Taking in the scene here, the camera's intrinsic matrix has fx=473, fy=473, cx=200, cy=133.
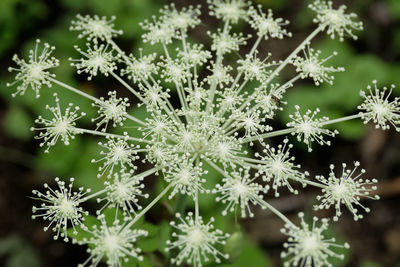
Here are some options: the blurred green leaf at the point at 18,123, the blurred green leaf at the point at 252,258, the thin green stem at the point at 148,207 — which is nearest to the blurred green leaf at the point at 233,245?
the thin green stem at the point at 148,207

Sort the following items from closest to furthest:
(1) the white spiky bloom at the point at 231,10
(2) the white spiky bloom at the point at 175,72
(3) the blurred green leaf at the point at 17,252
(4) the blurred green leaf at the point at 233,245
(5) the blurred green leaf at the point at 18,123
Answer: (4) the blurred green leaf at the point at 233,245 → (2) the white spiky bloom at the point at 175,72 → (1) the white spiky bloom at the point at 231,10 → (3) the blurred green leaf at the point at 17,252 → (5) the blurred green leaf at the point at 18,123

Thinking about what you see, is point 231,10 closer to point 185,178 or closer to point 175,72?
point 175,72

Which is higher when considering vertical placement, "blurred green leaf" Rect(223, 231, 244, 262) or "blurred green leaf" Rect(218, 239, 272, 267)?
"blurred green leaf" Rect(218, 239, 272, 267)

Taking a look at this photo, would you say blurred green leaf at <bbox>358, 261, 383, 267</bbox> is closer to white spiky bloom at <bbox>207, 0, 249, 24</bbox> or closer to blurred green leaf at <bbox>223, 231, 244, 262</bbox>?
blurred green leaf at <bbox>223, 231, 244, 262</bbox>

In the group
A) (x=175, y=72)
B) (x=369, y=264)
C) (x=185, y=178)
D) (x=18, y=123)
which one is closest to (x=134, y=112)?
(x=175, y=72)

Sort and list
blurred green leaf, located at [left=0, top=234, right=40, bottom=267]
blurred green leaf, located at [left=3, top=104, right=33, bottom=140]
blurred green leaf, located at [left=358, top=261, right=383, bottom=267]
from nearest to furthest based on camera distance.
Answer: blurred green leaf, located at [left=0, top=234, right=40, bottom=267], blurred green leaf, located at [left=358, top=261, right=383, bottom=267], blurred green leaf, located at [left=3, top=104, right=33, bottom=140]

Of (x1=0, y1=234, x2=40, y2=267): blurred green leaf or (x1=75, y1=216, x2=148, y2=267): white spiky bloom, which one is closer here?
(x1=75, y1=216, x2=148, y2=267): white spiky bloom

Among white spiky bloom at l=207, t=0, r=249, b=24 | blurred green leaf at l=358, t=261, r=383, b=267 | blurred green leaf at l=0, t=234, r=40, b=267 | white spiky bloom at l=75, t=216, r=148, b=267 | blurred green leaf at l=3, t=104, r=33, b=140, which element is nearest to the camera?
white spiky bloom at l=75, t=216, r=148, b=267

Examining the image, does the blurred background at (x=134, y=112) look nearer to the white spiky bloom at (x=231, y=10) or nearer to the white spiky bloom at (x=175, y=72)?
the white spiky bloom at (x=231, y=10)

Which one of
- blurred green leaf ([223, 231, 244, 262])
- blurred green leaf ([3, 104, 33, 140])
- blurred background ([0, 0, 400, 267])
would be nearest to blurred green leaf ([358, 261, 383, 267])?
blurred background ([0, 0, 400, 267])

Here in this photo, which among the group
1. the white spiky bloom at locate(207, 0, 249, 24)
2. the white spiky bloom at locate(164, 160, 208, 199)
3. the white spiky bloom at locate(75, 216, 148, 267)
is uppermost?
the white spiky bloom at locate(207, 0, 249, 24)
